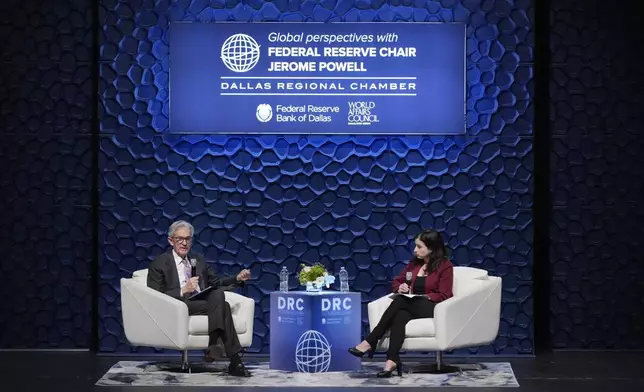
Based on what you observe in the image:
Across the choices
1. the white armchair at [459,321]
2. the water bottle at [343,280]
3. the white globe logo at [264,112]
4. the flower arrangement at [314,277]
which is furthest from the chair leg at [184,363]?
the white globe logo at [264,112]

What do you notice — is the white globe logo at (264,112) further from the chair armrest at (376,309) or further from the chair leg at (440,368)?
the chair leg at (440,368)

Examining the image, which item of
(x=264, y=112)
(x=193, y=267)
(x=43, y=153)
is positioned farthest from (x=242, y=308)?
(x=43, y=153)

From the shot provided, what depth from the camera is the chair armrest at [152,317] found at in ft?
25.8

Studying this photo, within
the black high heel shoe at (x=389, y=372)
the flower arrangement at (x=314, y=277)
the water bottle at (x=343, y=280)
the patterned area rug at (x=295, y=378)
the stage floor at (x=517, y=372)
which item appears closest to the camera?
the stage floor at (x=517, y=372)

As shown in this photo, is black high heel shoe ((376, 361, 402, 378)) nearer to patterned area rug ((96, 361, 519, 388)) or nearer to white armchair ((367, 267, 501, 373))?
patterned area rug ((96, 361, 519, 388))

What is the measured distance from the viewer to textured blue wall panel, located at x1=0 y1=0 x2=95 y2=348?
9195mm

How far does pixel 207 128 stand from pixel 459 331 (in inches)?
101

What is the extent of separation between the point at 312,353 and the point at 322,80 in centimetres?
225

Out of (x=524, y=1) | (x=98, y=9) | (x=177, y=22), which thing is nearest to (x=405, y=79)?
(x=524, y=1)

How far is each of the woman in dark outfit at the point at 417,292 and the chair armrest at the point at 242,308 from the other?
2.62ft

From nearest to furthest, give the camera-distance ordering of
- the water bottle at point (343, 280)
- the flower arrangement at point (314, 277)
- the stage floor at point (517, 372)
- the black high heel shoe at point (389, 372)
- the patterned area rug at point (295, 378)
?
the stage floor at point (517, 372) → the patterned area rug at point (295, 378) → the black high heel shoe at point (389, 372) → the flower arrangement at point (314, 277) → the water bottle at point (343, 280)

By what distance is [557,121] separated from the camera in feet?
30.3

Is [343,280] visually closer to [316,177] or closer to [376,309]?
[376,309]

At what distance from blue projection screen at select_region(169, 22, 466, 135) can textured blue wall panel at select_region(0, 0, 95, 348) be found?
857mm
